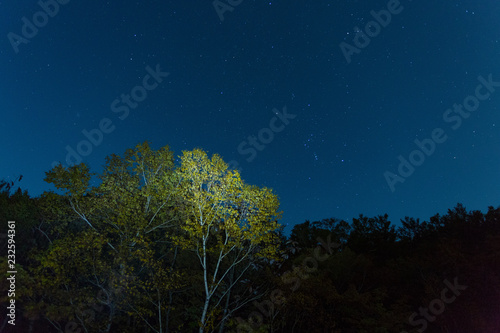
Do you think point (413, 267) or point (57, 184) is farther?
point (413, 267)

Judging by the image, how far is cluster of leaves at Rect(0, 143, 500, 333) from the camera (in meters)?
15.8

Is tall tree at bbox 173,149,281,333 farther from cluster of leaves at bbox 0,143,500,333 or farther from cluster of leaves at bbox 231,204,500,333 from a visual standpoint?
cluster of leaves at bbox 231,204,500,333

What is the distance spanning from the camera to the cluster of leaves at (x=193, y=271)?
1583 cm

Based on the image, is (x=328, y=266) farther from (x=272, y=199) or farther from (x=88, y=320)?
(x=88, y=320)

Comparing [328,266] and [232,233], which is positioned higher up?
[232,233]

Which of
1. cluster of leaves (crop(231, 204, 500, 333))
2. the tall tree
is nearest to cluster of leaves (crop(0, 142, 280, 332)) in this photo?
the tall tree

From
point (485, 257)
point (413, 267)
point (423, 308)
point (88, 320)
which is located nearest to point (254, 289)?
point (88, 320)

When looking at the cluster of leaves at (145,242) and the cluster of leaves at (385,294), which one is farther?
the cluster of leaves at (385,294)

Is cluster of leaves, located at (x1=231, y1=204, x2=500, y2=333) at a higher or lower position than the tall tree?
lower

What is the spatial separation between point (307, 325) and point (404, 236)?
28.2 metres

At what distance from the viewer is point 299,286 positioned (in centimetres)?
1789

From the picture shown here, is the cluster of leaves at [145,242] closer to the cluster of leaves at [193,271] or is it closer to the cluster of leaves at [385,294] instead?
the cluster of leaves at [193,271]

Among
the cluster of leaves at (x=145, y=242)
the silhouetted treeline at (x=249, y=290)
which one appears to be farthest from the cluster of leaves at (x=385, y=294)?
the cluster of leaves at (x=145, y=242)

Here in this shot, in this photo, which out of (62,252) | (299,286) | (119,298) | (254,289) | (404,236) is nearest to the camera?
(62,252)
